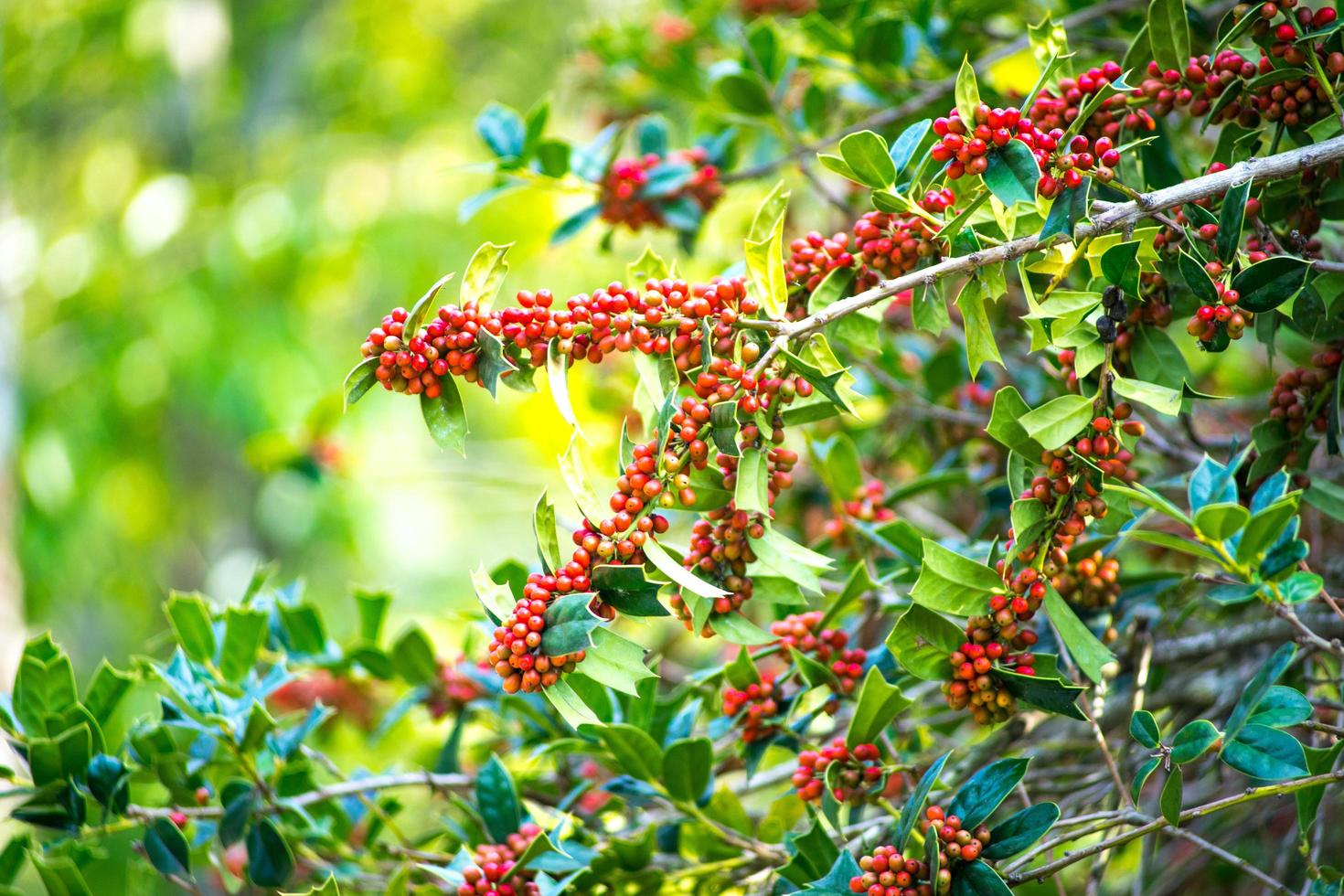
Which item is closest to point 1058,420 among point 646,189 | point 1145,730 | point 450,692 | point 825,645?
point 1145,730

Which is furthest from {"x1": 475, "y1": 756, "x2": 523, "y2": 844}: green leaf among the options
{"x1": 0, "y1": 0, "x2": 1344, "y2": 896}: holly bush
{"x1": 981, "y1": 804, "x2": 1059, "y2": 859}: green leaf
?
{"x1": 981, "y1": 804, "x2": 1059, "y2": 859}: green leaf

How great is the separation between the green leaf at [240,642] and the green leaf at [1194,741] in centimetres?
88

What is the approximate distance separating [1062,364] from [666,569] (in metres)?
0.40

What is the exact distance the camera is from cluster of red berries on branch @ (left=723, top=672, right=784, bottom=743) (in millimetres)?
962

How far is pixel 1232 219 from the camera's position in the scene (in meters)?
0.71

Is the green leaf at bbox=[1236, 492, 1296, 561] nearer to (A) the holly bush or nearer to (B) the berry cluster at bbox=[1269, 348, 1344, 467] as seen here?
(A) the holly bush

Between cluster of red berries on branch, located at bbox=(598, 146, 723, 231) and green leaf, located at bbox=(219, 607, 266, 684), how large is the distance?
0.64m

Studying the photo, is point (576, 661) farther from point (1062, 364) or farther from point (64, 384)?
point (64, 384)

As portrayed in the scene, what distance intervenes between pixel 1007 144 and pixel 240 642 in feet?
2.96

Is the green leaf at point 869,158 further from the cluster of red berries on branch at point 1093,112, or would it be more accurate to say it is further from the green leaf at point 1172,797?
the green leaf at point 1172,797

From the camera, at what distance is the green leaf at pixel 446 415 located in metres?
0.74

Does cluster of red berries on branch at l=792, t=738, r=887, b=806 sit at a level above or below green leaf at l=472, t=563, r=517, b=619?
below

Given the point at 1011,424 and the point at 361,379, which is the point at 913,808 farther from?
the point at 361,379

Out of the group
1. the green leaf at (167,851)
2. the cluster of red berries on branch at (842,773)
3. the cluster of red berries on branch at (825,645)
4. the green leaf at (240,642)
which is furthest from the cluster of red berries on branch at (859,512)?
the green leaf at (167,851)
